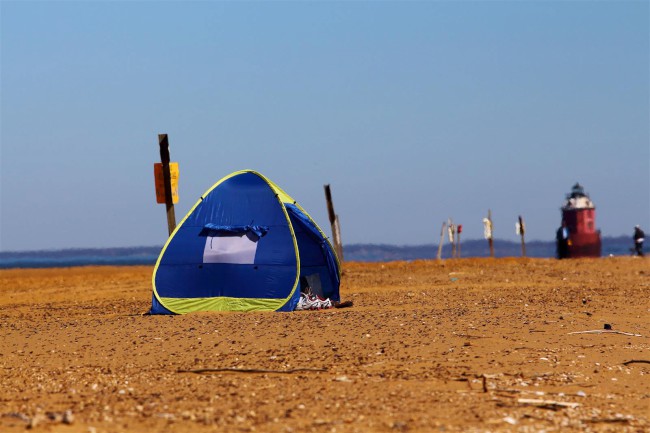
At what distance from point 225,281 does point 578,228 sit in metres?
47.2

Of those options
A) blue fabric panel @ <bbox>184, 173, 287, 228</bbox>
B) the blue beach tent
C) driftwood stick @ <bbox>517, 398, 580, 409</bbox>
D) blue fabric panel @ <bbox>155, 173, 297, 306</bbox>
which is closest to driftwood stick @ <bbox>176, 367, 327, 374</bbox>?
driftwood stick @ <bbox>517, 398, 580, 409</bbox>

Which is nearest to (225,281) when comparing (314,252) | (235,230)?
(235,230)

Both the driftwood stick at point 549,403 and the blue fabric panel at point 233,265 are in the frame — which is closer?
the driftwood stick at point 549,403

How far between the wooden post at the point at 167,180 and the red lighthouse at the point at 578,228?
140ft

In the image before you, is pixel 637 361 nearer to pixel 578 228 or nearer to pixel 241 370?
pixel 241 370

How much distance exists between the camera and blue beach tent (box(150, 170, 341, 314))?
53.5 feet

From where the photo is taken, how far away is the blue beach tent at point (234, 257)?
1631 cm

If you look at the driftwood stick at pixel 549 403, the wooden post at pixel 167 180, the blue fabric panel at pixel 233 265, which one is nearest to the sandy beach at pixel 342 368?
the driftwood stick at pixel 549 403

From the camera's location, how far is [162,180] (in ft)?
61.1

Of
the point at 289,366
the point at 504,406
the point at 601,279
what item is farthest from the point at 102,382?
the point at 601,279

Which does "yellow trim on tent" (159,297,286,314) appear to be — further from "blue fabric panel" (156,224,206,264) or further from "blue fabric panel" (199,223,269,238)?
"blue fabric panel" (199,223,269,238)

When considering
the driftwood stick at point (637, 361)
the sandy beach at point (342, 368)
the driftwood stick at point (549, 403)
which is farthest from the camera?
the driftwood stick at point (637, 361)

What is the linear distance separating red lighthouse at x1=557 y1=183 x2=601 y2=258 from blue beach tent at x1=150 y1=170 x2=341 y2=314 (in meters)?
43.5

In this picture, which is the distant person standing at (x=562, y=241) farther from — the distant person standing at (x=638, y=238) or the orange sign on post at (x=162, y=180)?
the orange sign on post at (x=162, y=180)
